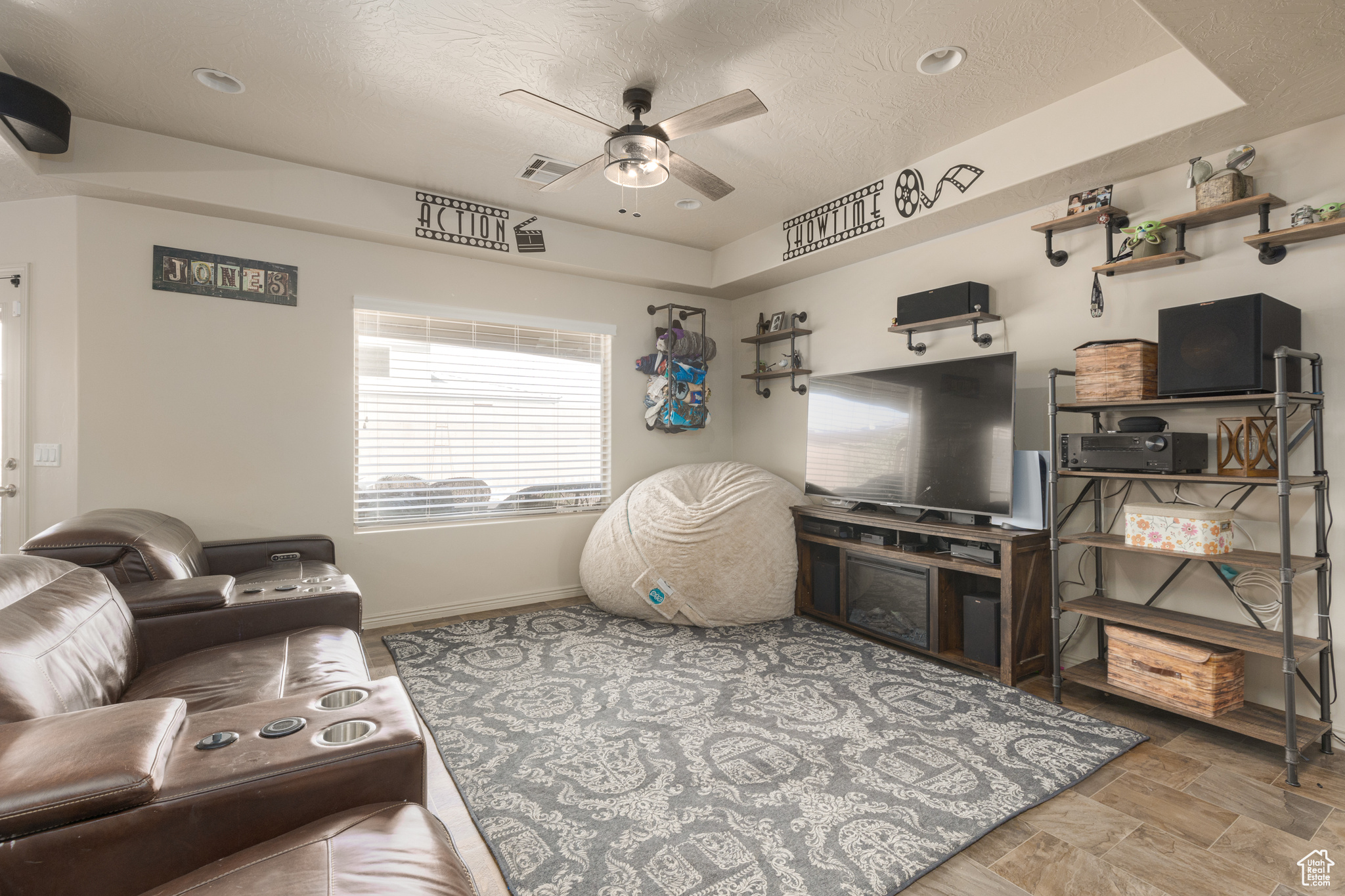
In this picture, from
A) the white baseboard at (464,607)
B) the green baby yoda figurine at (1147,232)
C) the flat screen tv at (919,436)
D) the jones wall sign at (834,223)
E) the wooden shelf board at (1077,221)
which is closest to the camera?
the green baby yoda figurine at (1147,232)

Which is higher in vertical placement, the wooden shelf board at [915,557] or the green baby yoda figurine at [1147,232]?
the green baby yoda figurine at [1147,232]

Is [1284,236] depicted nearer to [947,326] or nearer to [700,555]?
[947,326]

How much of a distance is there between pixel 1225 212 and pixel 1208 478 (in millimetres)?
1102

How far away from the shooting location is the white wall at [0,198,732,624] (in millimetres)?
3100

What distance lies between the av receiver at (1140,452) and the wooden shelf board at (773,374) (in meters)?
2.02

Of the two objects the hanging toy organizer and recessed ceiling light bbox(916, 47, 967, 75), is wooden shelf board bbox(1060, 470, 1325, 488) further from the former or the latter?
the hanging toy organizer

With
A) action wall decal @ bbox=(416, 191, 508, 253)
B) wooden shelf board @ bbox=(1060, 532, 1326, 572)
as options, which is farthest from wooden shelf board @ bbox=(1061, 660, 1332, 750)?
action wall decal @ bbox=(416, 191, 508, 253)

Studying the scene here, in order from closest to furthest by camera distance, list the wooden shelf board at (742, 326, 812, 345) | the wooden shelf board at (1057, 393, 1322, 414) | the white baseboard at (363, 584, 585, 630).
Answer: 1. the wooden shelf board at (1057, 393, 1322, 414)
2. the white baseboard at (363, 584, 585, 630)
3. the wooden shelf board at (742, 326, 812, 345)

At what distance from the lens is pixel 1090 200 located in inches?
114

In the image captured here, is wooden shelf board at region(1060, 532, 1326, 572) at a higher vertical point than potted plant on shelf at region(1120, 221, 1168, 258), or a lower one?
lower

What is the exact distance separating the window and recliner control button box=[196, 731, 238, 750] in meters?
2.83

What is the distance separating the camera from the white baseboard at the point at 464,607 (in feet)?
12.6

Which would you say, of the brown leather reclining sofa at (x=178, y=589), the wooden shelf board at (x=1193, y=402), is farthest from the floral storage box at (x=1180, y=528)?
the brown leather reclining sofa at (x=178, y=589)

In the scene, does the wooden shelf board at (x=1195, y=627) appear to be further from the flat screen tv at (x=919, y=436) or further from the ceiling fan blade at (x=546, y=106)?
the ceiling fan blade at (x=546, y=106)
